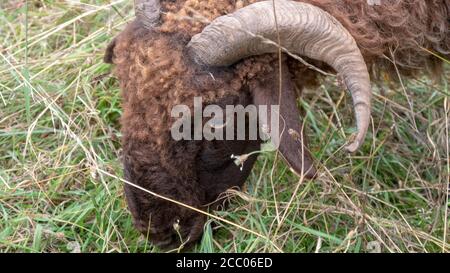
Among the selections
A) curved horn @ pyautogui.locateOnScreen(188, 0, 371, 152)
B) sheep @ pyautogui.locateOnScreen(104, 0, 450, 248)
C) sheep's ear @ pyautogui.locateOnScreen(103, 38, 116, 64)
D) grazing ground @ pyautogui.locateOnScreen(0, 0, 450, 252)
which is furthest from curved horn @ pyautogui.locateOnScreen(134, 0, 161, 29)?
grazing ground @ pyautogui.locateOnScreen(0, 0, 450, 252)

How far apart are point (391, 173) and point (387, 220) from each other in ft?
3.65

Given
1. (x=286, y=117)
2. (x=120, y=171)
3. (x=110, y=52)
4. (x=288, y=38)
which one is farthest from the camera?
(x=120, y=171)

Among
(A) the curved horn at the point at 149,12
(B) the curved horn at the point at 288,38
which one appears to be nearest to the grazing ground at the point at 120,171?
(B) the curved horn at the point at 288,38

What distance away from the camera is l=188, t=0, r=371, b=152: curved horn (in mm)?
3576

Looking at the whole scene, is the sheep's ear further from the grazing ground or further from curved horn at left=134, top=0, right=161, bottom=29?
the grazing ground

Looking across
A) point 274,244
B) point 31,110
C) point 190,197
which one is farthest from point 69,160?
point 274,244

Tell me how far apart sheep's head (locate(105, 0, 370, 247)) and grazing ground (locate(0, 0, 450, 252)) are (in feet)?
1.01

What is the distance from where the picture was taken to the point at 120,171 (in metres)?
4.91

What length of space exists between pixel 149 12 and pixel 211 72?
0.45 metres

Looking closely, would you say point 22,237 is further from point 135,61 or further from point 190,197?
point 135,61

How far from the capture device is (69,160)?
5.06m

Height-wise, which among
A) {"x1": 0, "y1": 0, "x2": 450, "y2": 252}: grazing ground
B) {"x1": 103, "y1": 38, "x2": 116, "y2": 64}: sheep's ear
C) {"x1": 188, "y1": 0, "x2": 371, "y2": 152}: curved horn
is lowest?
{"x1": 0, "y1": 0, "x2": 450, "y2": 252}: grazing ground

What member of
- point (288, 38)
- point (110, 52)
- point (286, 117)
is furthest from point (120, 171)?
point (288, 38)

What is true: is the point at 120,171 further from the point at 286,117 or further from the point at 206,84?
the point at 286,117
